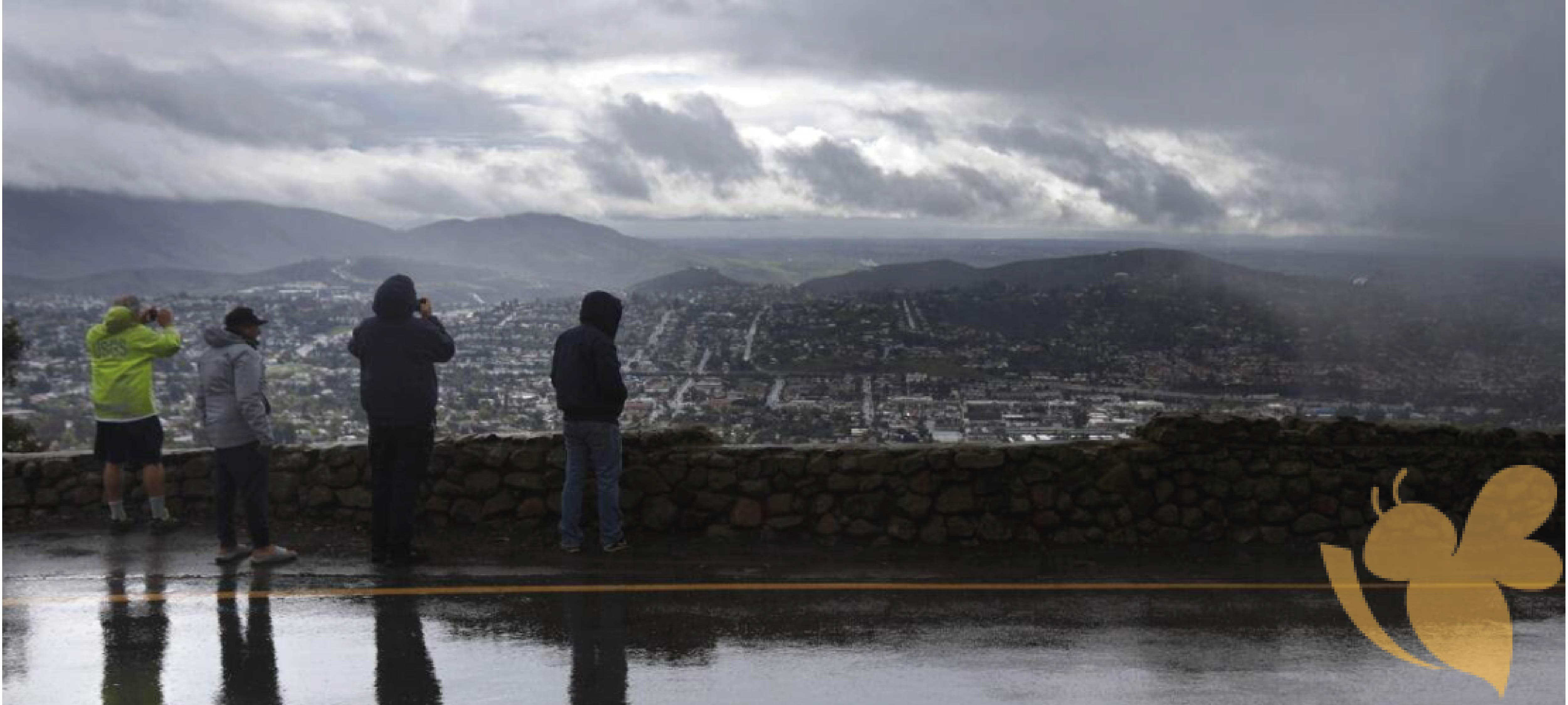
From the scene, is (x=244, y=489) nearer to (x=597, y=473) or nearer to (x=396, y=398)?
(x=396, y=398)

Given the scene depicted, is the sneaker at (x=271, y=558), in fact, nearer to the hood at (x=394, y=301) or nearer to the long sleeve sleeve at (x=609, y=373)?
the hood at (x=394, y=301)

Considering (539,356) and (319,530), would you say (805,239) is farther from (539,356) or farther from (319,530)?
(319,530)

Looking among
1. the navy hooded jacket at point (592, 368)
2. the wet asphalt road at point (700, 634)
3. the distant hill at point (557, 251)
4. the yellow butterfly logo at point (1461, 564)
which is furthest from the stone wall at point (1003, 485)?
the distant hill at point (557, 251)

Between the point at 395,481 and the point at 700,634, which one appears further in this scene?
the point at 395,481

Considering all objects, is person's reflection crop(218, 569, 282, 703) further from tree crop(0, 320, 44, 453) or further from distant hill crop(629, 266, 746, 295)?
distant hill crop(629, 266, 746, 295)

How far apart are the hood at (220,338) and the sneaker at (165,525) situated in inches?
73.7

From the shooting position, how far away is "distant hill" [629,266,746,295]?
20484 mm

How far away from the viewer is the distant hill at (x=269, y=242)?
24.5 meters

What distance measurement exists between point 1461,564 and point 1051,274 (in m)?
10.0

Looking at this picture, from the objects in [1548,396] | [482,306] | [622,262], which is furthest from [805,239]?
[1548,396]

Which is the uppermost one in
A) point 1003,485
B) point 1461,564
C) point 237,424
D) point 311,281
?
point 311,281

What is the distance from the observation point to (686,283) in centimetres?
2123

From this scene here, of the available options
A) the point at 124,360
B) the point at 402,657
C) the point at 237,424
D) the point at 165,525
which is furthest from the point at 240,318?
the point at 402,657

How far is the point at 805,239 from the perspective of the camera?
27.4m
